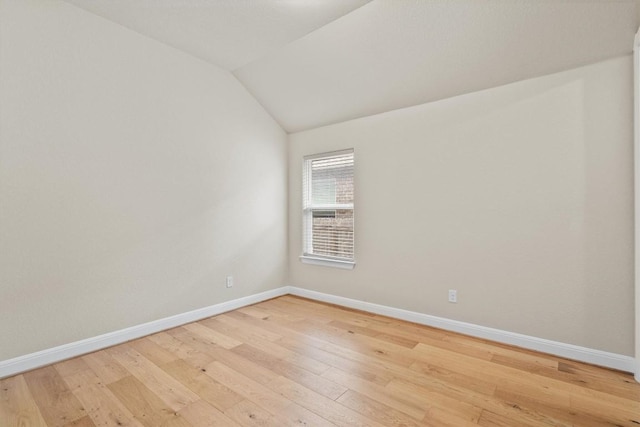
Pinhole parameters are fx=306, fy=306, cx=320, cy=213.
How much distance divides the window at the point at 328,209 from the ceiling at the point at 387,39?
0.77 metres

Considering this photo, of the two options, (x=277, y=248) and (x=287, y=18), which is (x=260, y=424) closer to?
(x=277, y=248)

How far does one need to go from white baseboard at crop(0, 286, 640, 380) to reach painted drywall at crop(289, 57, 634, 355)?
7 centimetres

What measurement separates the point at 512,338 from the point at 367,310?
4.66 ft

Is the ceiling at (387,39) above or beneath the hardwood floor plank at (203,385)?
above

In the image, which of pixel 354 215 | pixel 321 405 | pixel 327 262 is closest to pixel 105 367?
pixel 321 405

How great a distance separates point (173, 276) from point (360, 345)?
193 cm

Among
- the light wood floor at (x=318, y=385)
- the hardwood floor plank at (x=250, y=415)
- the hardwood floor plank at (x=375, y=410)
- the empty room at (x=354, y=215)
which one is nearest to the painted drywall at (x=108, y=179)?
the empty room at (x=354, y=215)

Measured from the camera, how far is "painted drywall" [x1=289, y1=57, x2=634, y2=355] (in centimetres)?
223

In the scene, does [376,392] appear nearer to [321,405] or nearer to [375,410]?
[375,410]

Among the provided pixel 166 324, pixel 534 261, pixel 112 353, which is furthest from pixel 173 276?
pixel 534 261

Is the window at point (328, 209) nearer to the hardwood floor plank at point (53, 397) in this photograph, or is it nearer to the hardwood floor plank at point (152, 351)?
the hardwood floor plank at point (152, 351)

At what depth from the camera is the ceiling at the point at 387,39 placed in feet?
7.08

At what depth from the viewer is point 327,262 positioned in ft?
12.7

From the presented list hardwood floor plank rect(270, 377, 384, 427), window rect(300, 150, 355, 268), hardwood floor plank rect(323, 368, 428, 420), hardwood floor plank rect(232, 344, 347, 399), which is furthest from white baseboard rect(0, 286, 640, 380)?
hardwood floor plank rect(270, 377, 384, 427)
